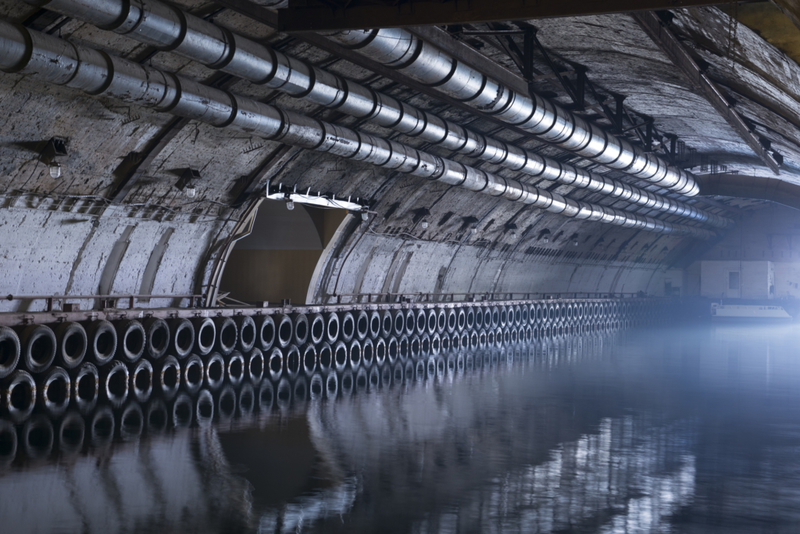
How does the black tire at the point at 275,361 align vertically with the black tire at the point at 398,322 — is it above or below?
below

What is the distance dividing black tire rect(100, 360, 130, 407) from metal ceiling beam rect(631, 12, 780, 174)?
29.5ft

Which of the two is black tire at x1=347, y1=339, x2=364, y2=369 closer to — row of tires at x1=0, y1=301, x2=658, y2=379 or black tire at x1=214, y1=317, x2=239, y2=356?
row of tires at x1=0, y1=301, x2=658, y2=379

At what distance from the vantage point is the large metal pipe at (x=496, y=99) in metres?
10.0

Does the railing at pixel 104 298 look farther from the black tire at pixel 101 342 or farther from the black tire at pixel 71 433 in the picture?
the black tire at pixel 71 433

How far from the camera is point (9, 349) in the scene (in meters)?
11.0

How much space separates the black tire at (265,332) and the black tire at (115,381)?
365 cm

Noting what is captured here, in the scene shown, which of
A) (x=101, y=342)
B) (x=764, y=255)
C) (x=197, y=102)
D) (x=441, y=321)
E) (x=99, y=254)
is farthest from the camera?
(x=764, y=255)

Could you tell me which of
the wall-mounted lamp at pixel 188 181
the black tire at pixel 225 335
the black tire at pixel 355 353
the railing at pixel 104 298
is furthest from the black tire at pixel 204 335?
the black tire at pixel 355 353

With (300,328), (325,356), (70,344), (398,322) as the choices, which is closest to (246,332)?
(300,328)

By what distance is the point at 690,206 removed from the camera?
110 ft

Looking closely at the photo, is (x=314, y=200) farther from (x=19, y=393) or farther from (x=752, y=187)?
(x=752, y=187)

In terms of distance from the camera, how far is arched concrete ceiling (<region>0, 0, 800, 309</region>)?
34.2 feet

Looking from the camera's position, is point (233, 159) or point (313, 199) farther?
point (313, 199)

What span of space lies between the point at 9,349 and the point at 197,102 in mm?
4286
